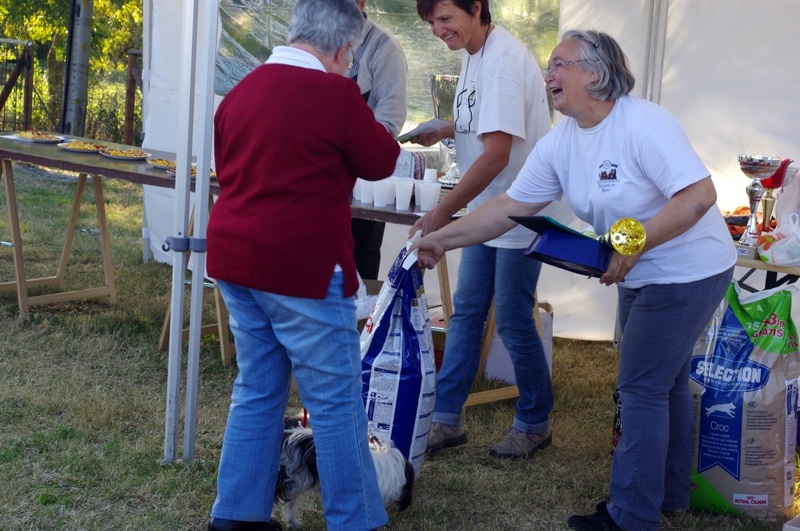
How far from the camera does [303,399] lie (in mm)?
2391

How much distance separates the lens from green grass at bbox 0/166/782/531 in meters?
2.85

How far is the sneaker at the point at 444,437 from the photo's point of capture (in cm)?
338

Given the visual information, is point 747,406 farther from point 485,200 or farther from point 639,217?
point 485,200

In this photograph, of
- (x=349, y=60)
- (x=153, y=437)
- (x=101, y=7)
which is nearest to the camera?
(x=349, y=60)

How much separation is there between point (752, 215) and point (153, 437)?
7.54 ft

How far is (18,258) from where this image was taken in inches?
192

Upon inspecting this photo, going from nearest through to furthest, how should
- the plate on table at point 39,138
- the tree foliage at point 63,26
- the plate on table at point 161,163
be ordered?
1. the plate on table at point 161,163
2. the plate on table at point 39,138
3. the tree foliage at point 63,26

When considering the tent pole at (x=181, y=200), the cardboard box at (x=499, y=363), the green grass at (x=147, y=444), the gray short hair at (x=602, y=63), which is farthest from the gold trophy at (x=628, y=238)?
the cardboard box at (x=499, y=363)

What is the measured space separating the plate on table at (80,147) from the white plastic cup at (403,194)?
190 centimetres

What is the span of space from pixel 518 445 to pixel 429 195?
0.98 m

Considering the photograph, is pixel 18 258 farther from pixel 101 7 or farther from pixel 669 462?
pixel 101 7

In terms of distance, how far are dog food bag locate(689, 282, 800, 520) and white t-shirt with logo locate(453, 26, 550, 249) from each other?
70 centimetres

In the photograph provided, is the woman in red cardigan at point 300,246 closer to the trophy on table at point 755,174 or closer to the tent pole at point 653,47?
the trophy on table at point 755,174

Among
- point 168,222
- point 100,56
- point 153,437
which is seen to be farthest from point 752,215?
point 100,56
